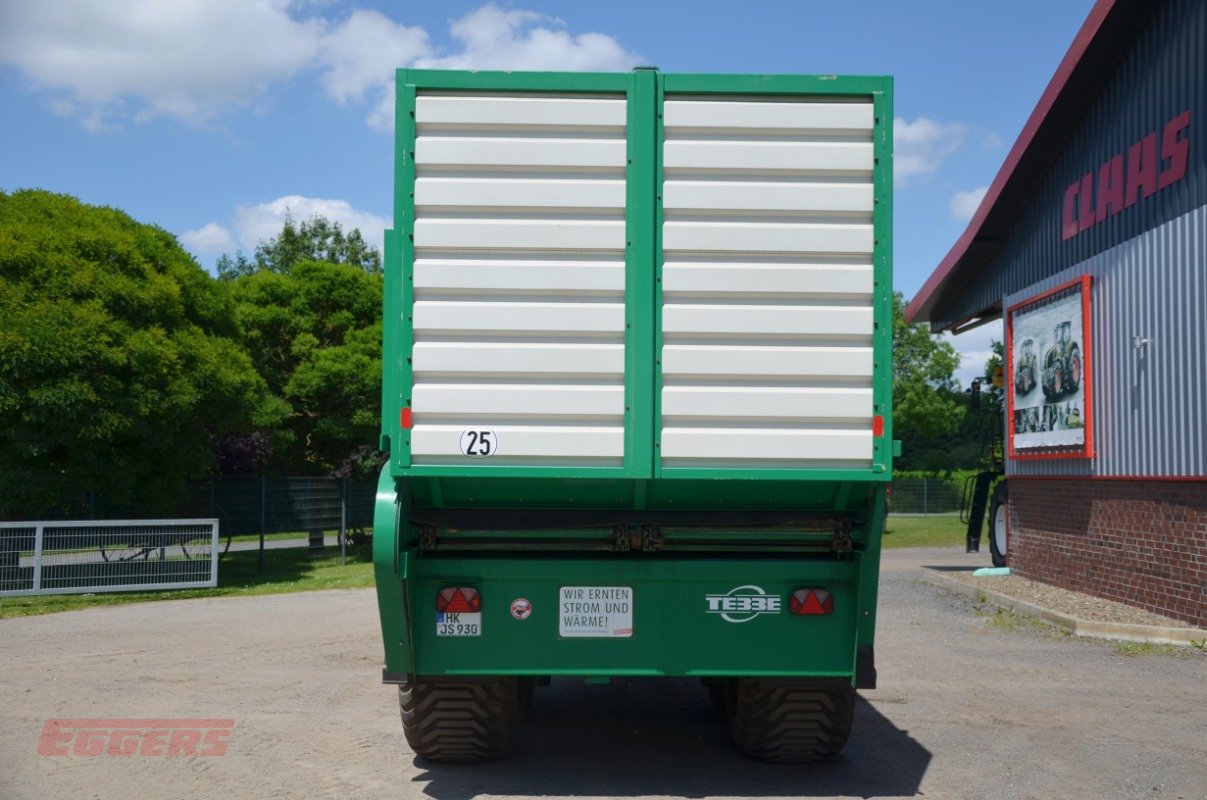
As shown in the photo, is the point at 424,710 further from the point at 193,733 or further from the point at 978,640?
the point at 978,640

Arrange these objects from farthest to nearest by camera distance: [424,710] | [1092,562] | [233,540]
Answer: [233,540]
[1092,562]
[424,710]

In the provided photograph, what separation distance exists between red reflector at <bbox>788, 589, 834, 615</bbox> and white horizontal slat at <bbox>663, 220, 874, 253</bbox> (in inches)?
68.9

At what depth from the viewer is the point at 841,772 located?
643cm

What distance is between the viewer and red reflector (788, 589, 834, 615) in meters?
5.93

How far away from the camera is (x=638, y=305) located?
559 cm

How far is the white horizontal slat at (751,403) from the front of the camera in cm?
559

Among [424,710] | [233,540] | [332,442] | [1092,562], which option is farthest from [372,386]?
[424,710]

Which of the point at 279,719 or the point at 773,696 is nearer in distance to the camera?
the point at 773,696

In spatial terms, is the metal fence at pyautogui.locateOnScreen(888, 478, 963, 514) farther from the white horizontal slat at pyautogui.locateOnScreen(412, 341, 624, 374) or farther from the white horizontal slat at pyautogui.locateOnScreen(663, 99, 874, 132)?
the white horizontal slat at pyautogui.locateOnScreen(412, 341, 624, 374)

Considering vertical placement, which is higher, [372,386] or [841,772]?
[372,386]

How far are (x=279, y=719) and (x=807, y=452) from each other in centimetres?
433

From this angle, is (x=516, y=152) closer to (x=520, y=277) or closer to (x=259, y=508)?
(x=520, y=277)

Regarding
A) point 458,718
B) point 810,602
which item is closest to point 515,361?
point 810,602

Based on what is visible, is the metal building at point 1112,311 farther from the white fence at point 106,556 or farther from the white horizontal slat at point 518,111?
the white fence at point 106,556
